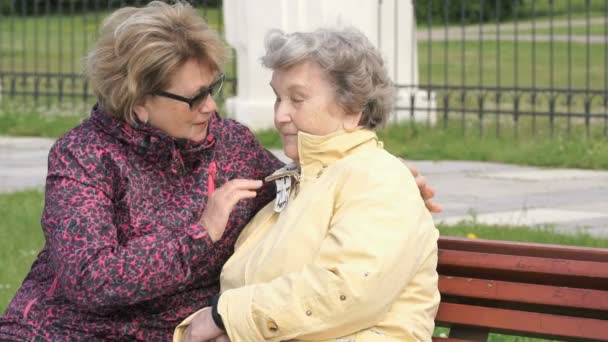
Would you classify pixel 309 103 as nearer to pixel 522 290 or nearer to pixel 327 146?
pixel 327 146

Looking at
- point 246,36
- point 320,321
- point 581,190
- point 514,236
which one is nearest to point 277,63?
point 320,321

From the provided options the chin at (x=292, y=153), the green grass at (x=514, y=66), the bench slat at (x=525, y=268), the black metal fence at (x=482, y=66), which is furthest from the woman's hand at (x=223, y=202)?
the green grass at (x=514, y=66)

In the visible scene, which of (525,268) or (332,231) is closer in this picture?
(332,231)

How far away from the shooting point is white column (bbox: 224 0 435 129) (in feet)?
38.2

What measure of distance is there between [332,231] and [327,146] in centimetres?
26

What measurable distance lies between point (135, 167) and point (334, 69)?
1.88ft

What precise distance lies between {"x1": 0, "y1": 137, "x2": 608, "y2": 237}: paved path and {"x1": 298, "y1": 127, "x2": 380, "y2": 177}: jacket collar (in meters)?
3.97

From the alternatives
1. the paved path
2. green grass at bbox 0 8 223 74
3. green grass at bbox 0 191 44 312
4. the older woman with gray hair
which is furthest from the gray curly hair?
green grass at bbox 0 8 223 74

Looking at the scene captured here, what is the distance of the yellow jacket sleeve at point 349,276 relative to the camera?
3049 millimetres

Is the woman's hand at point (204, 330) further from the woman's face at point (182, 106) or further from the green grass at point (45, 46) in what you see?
the green grass at point (45, 46)

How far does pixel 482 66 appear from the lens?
20.2 m

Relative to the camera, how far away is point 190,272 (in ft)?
11.2

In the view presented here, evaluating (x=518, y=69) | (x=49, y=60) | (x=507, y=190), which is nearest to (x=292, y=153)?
(x=507, y=190)

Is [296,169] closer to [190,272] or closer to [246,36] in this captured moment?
[190,272]
